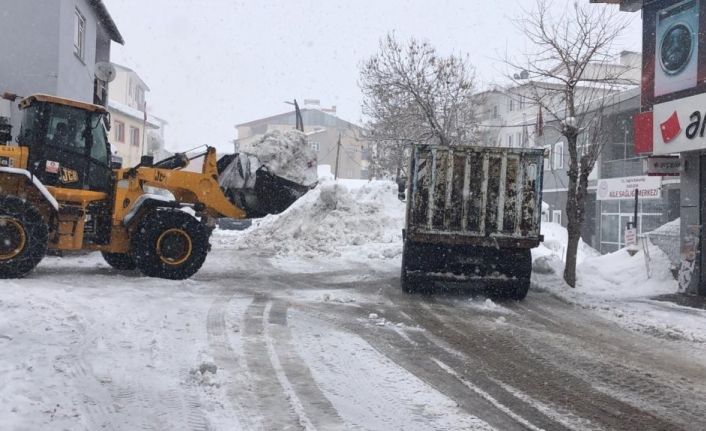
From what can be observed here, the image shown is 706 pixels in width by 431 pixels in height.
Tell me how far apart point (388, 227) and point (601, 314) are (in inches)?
477

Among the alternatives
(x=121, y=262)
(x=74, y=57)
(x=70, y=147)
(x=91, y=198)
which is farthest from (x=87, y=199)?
(x=74, y=57)

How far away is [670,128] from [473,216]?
5173 mm

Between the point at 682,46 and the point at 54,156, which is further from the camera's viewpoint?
the point at 682,46

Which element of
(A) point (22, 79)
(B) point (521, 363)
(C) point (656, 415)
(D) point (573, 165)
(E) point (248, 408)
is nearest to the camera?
(E) point (248, 408)

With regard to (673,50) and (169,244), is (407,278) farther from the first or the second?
(673,50)

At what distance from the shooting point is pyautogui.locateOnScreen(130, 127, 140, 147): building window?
45.8 metres

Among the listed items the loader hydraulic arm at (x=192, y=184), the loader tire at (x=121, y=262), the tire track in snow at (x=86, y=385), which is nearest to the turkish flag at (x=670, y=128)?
the loader hydraulic arm at (x=192, y=184)

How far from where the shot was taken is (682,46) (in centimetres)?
1328

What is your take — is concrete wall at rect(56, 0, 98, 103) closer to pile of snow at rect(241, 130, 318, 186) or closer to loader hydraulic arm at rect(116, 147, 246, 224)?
pile of snow at rect(241, 130, 318, 186)

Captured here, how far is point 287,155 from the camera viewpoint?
14805 mm

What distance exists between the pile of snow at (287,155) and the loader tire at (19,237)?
468cm

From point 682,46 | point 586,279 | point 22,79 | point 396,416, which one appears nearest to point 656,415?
point 396,416

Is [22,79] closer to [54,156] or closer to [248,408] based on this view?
[54,156]

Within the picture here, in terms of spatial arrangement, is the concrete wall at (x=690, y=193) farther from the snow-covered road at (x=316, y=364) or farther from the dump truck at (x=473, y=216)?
the snow-covered road at (x=316, y=364)
